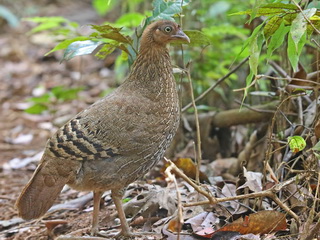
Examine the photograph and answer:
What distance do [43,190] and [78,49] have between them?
108 cm

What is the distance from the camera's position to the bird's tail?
155 inches

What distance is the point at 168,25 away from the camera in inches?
164

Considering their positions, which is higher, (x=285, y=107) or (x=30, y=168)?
(x=285, y=107)

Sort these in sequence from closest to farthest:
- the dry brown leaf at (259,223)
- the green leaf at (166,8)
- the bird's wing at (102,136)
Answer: the dry brown leaf at (259,223) → the bird's wing at (102,136) → the green leaf at (166,8)

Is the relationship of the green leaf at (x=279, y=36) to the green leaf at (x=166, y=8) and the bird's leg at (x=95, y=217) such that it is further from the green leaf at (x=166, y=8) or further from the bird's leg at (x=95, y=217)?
the bird's leg at (x=95, y=217)

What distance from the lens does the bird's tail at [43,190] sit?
3934mm

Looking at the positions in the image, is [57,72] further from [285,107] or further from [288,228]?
[288,228]

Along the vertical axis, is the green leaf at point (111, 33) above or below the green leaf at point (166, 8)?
below

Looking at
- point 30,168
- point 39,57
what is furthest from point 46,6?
point 30,168

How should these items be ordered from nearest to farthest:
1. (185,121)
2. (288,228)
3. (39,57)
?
1. (288,228)
2. (185,121)
3. (39,57)

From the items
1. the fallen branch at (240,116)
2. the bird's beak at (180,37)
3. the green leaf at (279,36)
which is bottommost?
the fallen branch at (240,116)

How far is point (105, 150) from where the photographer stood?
3.91 m

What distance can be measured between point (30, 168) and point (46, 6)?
325 inches

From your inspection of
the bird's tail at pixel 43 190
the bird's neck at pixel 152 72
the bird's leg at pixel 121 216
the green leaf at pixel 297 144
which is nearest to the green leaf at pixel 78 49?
the bird's neck at pixel 152 72
